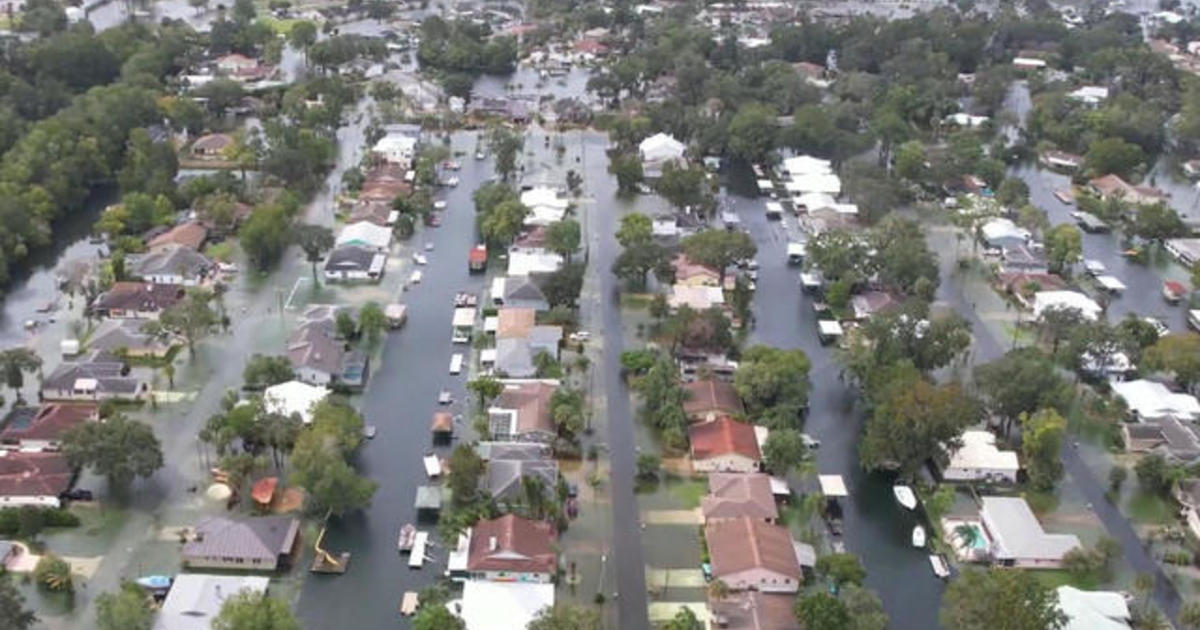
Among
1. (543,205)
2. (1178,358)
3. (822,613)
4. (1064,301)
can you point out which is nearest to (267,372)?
(543,205)

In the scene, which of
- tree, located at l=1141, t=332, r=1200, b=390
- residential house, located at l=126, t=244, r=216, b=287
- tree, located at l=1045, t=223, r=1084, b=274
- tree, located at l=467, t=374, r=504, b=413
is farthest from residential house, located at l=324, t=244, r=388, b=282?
tree, located at l=1141, t=332, r=1200, b=390

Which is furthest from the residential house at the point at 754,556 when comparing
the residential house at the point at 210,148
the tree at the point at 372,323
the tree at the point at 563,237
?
the residential house at the point at 210,148

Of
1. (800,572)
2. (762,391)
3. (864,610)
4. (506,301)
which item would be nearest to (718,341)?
(762,391)

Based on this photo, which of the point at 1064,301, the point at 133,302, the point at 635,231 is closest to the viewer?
the point at 133,302

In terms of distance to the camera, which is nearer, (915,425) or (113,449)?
(113,449)

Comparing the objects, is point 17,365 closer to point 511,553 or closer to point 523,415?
point 523,415

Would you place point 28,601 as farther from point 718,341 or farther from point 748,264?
point 748,264

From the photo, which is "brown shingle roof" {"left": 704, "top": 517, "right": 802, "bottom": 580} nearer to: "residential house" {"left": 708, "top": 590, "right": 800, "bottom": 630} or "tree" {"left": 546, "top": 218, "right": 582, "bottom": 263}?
"residential house" {"left": 708, "top": 590, "right": 800, "bottom": 630}
